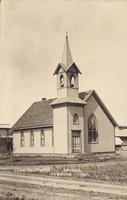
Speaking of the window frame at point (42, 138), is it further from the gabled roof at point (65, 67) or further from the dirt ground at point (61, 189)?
the dirt ground at point (61, 189)

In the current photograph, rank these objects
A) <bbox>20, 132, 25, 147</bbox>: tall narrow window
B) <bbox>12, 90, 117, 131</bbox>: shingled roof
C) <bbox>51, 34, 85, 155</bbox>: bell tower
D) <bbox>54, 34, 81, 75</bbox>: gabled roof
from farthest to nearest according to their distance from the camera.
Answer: <bbox>20, 132, 25, 147</bbox>: tall narrow window
<bbox>12, 90, 117, 131</bbox>: shingled roof
<bbox>54, 34, 81, 75</bbox>: gabled roof
<bbox>51, 34, 85, 155</bbox>: bell tower

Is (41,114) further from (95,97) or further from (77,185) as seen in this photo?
(77,185)

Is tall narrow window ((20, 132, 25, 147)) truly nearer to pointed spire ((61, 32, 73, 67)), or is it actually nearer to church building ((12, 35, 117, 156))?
church building ((12, 35, 117, 156))

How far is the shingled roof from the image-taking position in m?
48.2

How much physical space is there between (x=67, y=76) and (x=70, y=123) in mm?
5188

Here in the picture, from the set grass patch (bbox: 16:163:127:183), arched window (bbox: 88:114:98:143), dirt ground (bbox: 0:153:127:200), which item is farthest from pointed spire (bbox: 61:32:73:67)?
dirt ground (bbox: 0:153:127:200)

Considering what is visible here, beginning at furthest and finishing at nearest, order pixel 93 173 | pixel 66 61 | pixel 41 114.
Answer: pixel 41 114, pixel 66 61, pixel 93 173

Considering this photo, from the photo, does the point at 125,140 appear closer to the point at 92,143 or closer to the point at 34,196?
the point at 92,143

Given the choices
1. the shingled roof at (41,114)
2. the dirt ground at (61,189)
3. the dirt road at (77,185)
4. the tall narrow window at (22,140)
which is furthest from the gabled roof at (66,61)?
the dirt ground at (61,189)

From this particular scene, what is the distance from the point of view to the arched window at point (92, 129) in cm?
4731

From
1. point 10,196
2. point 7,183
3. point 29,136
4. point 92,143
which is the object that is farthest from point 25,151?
point 10,196

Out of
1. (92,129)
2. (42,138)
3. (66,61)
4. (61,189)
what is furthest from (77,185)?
(42,138)

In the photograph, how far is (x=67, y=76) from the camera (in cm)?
4559

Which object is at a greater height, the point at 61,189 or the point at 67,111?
the point at 67,111
